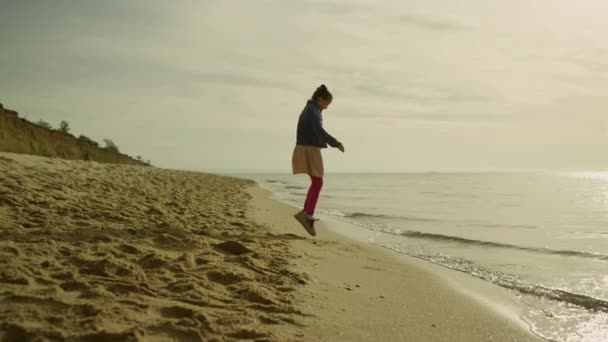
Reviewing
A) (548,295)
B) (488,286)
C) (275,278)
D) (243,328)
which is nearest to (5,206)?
(275,278)

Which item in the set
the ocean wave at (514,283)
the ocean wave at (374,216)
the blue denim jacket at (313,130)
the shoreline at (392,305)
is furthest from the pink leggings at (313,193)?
the ocean wave at (374,216)

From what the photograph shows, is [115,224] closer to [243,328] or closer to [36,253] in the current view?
[36,253]

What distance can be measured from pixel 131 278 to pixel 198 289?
477 millimetres

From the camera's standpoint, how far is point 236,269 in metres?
3.50

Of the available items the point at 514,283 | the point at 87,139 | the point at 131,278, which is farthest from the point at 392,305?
the point at 87,139

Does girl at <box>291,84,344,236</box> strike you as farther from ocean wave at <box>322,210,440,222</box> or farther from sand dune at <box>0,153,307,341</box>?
ocean wave at <box>322,210,440,222</box>

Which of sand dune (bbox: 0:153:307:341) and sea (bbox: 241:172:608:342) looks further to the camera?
sea (bbox: 241:172:608:342)

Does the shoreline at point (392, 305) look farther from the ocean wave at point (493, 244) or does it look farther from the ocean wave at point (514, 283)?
the ocean wave at point (493, 244)

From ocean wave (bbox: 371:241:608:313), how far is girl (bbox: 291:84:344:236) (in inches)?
61.8

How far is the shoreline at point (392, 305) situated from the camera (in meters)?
2.63

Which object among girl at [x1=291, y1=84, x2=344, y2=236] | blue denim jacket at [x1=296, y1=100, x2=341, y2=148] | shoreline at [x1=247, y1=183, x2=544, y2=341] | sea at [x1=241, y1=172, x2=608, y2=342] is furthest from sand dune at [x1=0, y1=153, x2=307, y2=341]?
sea at [x1=241, y1=172, x2=608, y2=342]

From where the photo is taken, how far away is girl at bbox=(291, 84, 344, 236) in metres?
6.36

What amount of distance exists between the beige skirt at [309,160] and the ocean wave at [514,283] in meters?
1.82

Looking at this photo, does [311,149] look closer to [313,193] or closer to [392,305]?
[313,193]
